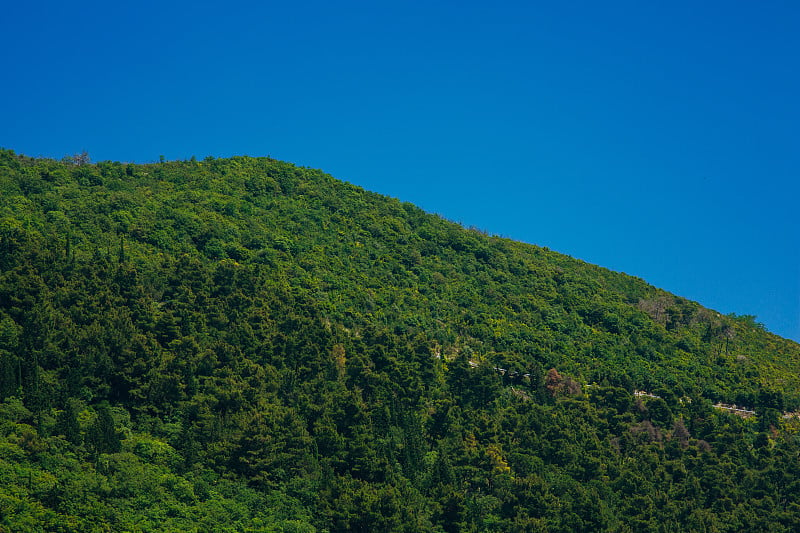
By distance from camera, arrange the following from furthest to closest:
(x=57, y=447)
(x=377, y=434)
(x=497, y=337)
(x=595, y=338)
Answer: (x=595, y=338) → (x=497, y=337) → (x=377, y=434) → (x=57, y=447)

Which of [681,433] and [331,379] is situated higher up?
[681,433]

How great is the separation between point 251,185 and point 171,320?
42896 mm

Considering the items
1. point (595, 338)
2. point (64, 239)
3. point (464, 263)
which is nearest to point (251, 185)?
point (464, 263)

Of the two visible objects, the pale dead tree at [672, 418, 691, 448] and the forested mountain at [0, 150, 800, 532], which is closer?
the forested mountain at [0, 150, 800, 532]

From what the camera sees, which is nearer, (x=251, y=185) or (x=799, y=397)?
(x=799, y=397)

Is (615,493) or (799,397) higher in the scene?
(799,397)

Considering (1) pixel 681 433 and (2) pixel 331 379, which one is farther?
(1) pixel 681 433

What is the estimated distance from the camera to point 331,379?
7312 centimetres

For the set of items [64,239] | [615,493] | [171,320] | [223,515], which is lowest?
[223,515]

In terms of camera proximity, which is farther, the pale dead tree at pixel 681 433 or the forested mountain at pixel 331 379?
the pale dead tree at pixel 681 433

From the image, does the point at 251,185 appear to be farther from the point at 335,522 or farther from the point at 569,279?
the point at 335,522

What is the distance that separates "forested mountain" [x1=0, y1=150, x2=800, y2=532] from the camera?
57438 mm

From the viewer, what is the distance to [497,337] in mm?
92875

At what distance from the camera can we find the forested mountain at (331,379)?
5744 cm
